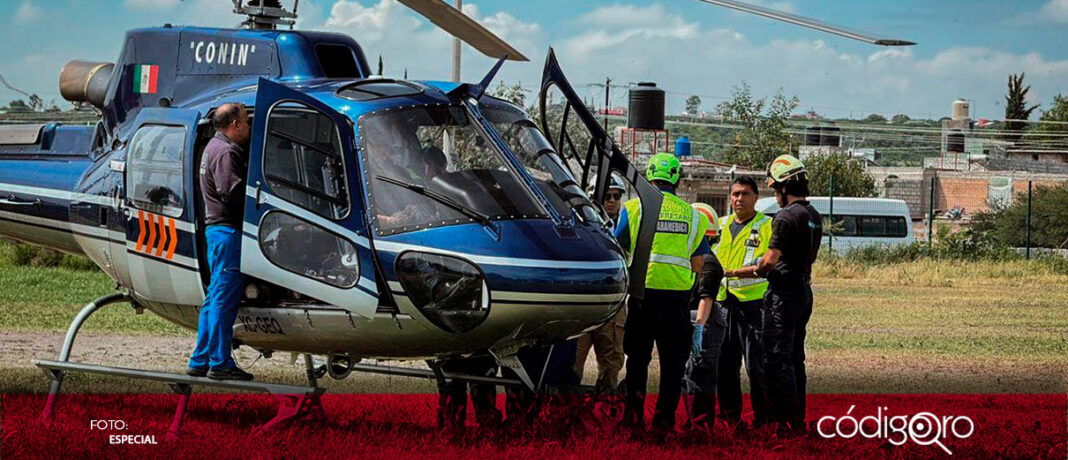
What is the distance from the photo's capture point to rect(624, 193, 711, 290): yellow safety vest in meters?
8.41

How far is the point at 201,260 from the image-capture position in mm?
7809

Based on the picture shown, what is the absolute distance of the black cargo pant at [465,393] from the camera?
8320mm

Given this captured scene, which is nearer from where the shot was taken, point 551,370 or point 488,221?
point 488,221

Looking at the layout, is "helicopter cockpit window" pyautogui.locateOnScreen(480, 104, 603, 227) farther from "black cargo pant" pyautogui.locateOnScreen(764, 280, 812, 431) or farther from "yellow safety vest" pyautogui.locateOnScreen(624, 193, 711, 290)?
"black cargo pant" pyautogui.locateOnScreen(764, 280, 812, 431)

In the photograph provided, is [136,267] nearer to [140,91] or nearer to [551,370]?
[140,91]

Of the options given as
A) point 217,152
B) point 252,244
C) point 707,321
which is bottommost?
point 707,321

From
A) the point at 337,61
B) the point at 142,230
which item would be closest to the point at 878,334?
the point at 337,61

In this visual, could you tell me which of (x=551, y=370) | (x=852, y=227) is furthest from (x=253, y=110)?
(x=852, y=227)

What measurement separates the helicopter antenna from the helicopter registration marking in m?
2.55

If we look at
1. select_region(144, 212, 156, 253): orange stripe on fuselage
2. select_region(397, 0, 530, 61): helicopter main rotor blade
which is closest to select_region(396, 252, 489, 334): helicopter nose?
select_region(397, 0, 530, 61): helicopter main rotor blade

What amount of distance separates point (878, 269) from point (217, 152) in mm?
24095

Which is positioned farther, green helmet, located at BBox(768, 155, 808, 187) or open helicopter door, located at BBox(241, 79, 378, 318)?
green helmet, located at BBox(768, 155, 808, 187)

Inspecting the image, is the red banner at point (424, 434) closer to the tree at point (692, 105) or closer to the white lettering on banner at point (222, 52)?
the white lettering on banner at point (222, 52)

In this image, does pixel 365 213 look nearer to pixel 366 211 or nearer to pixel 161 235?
pixel 366 211
